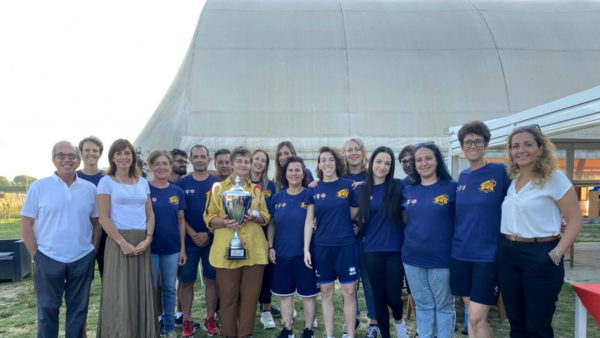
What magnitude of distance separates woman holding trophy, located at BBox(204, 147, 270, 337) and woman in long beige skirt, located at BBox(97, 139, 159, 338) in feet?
1.97

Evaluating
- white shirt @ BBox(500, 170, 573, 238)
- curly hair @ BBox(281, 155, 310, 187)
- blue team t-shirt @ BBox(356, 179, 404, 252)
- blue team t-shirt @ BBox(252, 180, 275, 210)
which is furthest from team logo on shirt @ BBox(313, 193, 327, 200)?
white shirt @ BBox(500, 170, 573, 238)

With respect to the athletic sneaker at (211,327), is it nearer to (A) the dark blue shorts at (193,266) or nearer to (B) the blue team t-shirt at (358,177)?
(A) the dark blue shorts at (193,266)

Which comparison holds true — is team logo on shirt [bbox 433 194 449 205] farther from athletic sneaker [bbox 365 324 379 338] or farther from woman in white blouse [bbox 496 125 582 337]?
athletic sneaker [bbox 365 324 379 338]

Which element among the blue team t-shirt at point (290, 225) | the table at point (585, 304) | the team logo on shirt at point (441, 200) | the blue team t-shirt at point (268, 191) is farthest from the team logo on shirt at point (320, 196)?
the table at point (585, 304)

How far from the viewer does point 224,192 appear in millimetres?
3848

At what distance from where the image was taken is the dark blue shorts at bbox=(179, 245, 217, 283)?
14.2 feet

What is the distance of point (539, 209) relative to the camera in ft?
8.82

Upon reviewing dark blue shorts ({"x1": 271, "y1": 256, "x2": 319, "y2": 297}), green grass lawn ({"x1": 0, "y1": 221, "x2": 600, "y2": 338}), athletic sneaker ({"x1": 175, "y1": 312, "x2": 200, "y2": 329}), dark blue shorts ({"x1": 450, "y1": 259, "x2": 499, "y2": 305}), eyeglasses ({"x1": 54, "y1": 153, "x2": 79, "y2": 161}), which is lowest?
green grass lawn ({"x1": 0, "y1": 221, "x2": 600, "y2": 338})

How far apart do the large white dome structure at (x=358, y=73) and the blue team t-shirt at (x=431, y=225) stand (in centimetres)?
863

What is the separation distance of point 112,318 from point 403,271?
2509 millimetres

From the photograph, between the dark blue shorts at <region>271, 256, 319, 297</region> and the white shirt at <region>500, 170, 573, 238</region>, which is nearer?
the white shirt at <region>500, 170, 573, 238</region>

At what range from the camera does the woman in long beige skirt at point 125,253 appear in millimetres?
3494

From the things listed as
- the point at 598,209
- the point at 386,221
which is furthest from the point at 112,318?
the point at 598,209

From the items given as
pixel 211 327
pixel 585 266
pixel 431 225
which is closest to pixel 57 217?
pixel 211 327
